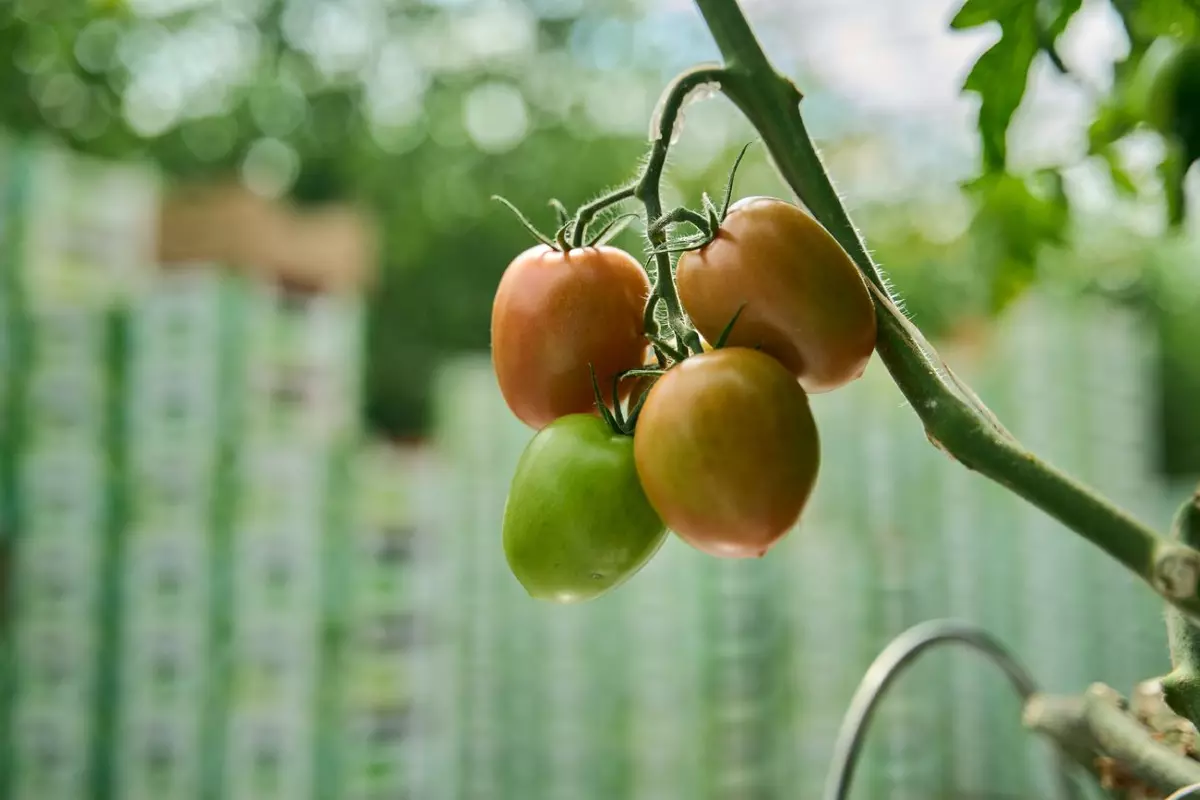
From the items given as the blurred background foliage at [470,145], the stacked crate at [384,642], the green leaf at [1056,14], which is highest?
the blurred background foliage at [470,145]

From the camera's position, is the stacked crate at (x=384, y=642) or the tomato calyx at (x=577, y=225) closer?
the tomato calyx at (x=577, y=225)

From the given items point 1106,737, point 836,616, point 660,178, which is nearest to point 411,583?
point 836,616

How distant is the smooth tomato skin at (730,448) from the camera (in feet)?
0.78

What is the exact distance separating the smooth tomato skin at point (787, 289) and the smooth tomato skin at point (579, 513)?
0.04 metres

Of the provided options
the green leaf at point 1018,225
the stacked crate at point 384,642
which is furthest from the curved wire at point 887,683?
the stacked crate at point 384,642

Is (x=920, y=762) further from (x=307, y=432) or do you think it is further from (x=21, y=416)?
(x=21, y=416)

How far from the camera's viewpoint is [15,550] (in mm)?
1713

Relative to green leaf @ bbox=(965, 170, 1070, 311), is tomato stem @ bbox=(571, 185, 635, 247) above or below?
below

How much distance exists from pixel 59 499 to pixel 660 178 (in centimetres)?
172

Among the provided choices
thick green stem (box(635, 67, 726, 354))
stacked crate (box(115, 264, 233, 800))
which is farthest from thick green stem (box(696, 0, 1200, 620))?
stacked crate (box(115, 264, 233, 800))

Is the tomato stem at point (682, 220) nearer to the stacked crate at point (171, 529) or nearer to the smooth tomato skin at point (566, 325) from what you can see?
the smooth tomato skin at point (566, 325)

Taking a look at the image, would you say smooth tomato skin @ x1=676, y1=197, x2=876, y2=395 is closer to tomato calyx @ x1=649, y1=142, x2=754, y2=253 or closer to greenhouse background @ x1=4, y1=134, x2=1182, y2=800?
tomato calyx @ x1=649, y1=142, x2=754, y2=253

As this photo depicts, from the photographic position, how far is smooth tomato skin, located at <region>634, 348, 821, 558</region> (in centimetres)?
24

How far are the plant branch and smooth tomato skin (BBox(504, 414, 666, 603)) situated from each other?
0.64 feet
